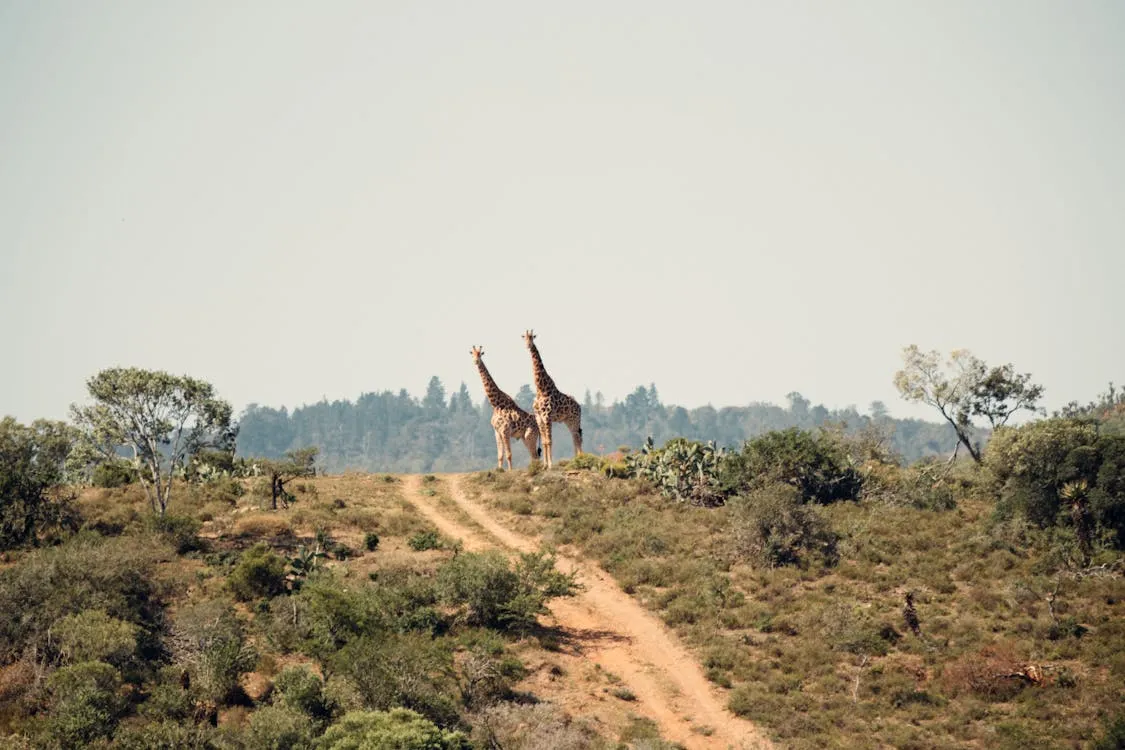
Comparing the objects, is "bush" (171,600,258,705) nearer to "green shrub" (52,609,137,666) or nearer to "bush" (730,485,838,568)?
"green shrub" (52,609,137,666)

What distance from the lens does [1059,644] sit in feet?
89.4

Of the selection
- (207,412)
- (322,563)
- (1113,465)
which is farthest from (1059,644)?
(207,412)

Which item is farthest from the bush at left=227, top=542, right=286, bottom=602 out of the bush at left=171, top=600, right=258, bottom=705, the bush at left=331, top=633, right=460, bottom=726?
the bush at left=331, top=633, right=460, bottom=726

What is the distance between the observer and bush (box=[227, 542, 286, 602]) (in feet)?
98.6

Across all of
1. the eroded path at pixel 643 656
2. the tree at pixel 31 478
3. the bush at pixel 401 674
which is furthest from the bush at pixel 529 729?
the tree at pixel 31 478

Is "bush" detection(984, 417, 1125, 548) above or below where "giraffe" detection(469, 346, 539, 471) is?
below

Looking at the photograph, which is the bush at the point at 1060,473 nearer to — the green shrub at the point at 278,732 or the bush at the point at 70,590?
the green shrub at the point at 278,732

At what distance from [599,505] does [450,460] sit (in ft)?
500

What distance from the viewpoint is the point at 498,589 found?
97.8ft

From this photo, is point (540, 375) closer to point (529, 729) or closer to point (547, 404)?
point (547, 404)

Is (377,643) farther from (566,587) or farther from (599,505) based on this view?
(599,505)

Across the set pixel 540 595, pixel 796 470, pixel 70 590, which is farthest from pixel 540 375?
→ pixel 70 590

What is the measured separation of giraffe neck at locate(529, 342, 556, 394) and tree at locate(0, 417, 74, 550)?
73.5 feet

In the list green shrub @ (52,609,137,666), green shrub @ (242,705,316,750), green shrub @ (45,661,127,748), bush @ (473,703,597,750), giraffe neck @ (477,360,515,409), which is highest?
giraffe neck @ (477,360,515,409)
